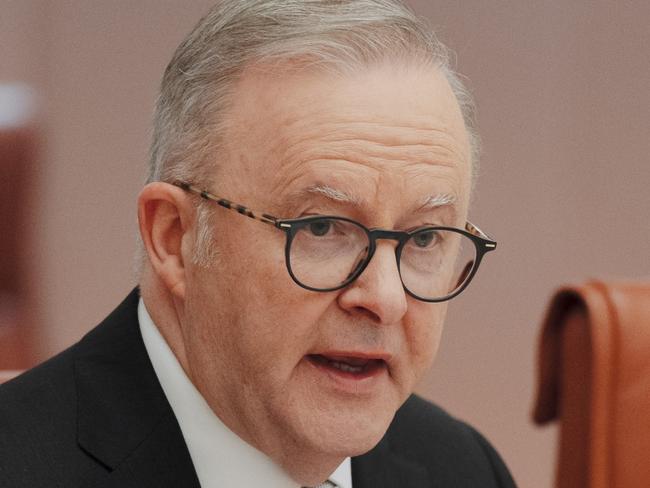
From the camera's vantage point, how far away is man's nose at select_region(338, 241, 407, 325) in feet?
4.60

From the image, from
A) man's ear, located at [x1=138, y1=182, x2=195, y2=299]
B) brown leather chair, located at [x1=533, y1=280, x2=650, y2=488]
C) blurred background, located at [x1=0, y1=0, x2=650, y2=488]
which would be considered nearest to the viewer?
man's ear, located at [x1=138, y1=182, x2=195, y2=299]

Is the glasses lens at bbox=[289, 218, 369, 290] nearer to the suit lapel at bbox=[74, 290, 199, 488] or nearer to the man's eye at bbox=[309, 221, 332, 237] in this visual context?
the man's eye at bbox=[309, 221, 332, 237]

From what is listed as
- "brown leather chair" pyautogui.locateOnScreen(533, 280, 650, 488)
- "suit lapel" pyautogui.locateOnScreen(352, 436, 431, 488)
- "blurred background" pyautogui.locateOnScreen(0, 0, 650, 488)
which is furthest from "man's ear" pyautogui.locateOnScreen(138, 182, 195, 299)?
"blurred background" pyautogui.locateOnScreen(0, 0, 650, 488)

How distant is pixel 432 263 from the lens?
1.50 metres

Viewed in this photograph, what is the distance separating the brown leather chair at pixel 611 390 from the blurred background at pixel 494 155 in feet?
6.87

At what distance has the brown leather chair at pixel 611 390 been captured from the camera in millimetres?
1663

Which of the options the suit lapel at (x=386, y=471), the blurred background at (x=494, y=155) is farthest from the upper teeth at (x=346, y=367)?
the blurred background at (x=494, y=155)

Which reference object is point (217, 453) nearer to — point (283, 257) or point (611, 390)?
point (283, 257)

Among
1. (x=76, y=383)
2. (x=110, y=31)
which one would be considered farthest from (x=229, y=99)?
(x=110, y=31)

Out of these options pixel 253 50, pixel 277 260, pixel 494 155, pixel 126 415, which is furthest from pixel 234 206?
pixel 494 155

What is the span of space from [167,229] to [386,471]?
518 mm

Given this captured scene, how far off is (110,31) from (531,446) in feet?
6.41

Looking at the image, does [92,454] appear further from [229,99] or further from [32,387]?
[229,99]

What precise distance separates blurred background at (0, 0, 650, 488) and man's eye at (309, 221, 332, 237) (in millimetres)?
2238
